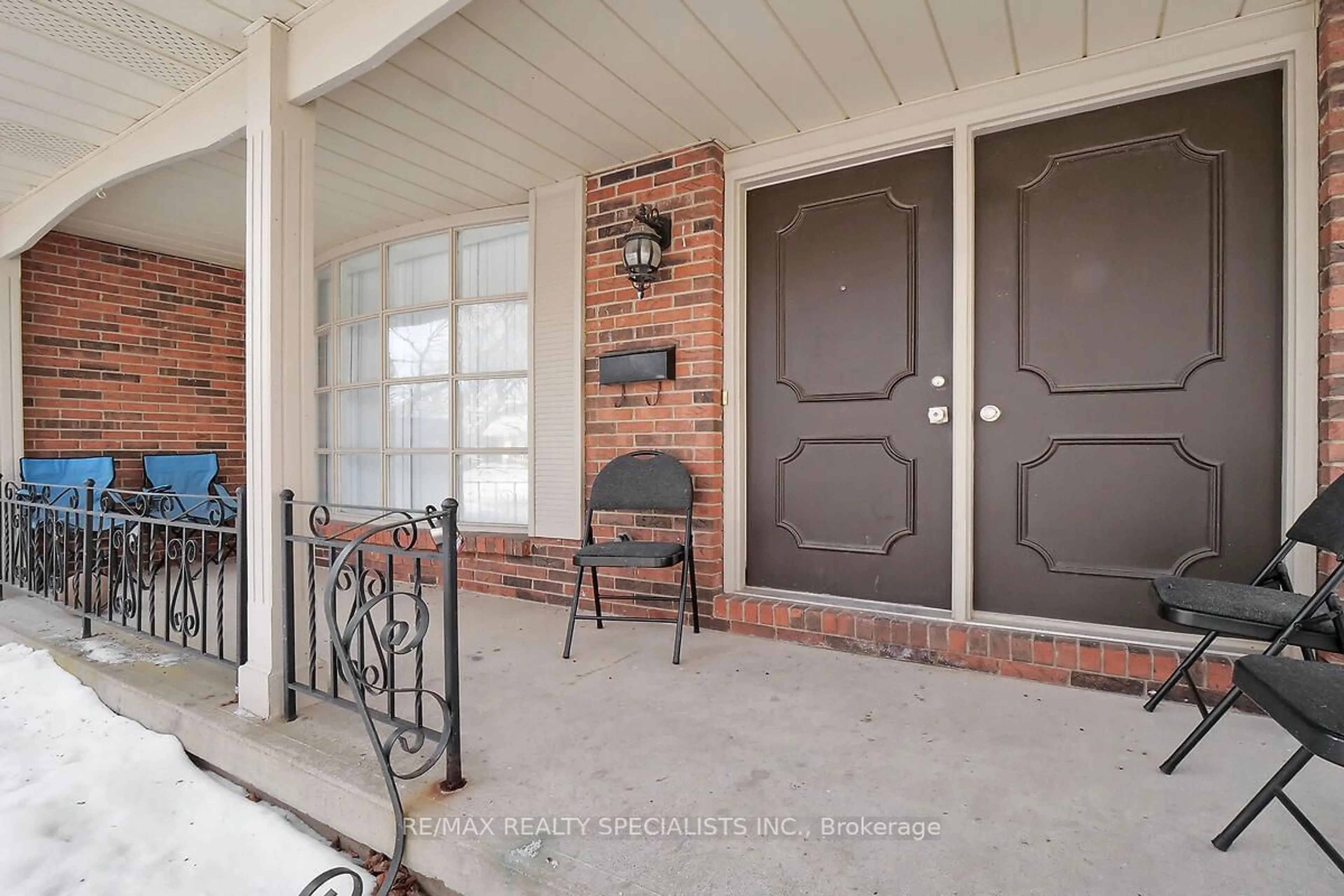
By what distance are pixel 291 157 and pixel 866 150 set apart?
2.17 m

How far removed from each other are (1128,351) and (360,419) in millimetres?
4351

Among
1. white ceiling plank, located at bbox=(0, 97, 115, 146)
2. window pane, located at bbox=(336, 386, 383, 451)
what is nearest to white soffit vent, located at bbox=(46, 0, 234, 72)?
white ceiling plank, located at bbox=(0, 97, 115, 146)

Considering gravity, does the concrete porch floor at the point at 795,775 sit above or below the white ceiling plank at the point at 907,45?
below

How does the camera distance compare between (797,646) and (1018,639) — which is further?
(797,646)

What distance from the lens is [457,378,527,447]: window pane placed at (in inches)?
149

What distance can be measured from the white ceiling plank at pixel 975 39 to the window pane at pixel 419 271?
2937 millimetres

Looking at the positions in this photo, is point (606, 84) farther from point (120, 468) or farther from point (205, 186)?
point (120, 468)

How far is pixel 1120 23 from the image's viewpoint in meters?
2.13

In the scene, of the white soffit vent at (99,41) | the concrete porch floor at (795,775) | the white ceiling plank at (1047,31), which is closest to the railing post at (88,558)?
the concrete porch floor at (795,775)

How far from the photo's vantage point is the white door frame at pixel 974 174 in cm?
205

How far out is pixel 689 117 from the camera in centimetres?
275

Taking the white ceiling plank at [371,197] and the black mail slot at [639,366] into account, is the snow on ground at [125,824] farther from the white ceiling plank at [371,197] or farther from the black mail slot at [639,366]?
the white ceiling plank at [371,197]

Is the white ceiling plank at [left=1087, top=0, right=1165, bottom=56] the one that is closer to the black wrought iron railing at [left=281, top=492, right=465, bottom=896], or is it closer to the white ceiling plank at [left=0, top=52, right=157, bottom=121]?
the black wrought iron railing at [left=281, top=492, right=465, bottom=896]

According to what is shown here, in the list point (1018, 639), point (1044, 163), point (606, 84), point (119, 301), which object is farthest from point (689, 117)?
point (119, 301)
